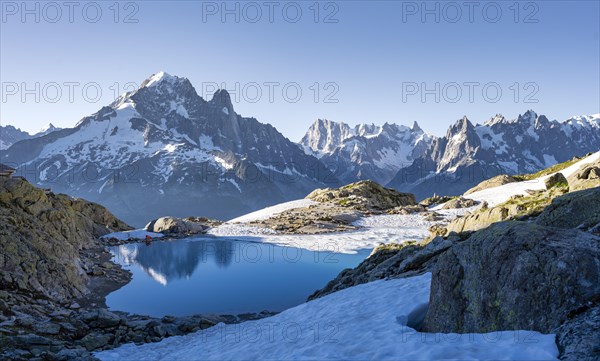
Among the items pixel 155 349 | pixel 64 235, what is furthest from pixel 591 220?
pixel 64 235

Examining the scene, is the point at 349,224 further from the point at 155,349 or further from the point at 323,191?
the point at 155,349


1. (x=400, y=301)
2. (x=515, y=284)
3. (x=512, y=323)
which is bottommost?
(x=400, y=301)

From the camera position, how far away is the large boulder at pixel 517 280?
7633 mm

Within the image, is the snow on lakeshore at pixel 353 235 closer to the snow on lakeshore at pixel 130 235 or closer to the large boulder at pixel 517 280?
the snow on lakeshore at pixel 130 235

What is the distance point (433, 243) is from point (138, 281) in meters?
23.6

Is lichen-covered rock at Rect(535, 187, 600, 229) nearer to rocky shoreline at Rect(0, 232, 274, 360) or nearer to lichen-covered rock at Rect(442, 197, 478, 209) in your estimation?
rocky shoreline at Rect(0, 232, 274, 360)

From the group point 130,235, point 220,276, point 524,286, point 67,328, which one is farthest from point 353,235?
point 524,286

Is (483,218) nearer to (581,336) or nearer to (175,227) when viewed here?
(581,336)

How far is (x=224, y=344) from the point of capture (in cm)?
1380

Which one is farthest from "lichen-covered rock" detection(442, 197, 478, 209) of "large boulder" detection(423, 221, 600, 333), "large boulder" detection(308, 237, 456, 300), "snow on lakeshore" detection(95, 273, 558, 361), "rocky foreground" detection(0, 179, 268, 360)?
"large boulder" detection(423, 221, 600, 333)

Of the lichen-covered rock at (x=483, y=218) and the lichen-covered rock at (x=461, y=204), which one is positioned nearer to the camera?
the lichen-covered rock at (x=483, y=218)

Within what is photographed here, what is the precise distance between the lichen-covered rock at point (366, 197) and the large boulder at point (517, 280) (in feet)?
194

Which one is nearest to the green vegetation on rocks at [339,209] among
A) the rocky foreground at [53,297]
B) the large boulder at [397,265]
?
the rocky foreground at [53,297]

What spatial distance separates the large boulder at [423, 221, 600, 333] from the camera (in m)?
7.63
